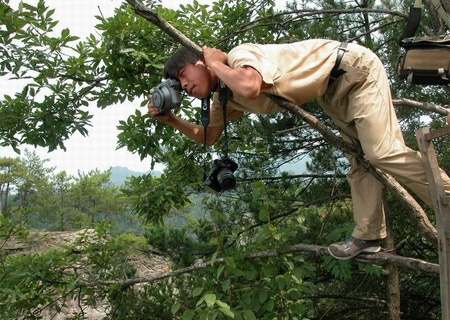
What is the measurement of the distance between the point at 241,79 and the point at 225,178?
2.05ft

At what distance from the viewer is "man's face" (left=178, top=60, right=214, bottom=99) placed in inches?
91.0

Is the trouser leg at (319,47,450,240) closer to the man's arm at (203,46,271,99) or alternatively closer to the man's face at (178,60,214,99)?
the man's arm at (203,46,271,99)

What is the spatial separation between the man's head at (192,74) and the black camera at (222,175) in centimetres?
37

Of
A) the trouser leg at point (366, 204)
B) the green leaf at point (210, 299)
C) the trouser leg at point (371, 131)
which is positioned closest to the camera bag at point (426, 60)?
the trouser leg at point (371, 131)

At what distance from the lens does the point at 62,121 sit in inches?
142

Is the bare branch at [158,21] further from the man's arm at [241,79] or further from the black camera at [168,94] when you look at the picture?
the black camera at [168,94]

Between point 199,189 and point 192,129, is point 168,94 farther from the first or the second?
point 199,189

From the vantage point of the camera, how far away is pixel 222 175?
98.0 inches

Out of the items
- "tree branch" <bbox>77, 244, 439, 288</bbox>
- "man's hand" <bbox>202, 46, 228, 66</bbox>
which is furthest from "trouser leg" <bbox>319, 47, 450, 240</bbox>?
"man's hand" <bbox>202, 46, 228, 66</bbox>

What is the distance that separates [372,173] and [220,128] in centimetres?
97

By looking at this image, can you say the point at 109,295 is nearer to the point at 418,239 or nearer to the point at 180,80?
the point at 180,80

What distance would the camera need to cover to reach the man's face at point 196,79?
2.31 m

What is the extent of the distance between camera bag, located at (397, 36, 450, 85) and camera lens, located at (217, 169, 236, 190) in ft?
2.98

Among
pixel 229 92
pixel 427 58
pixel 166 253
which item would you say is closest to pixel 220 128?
pixel 229 92
